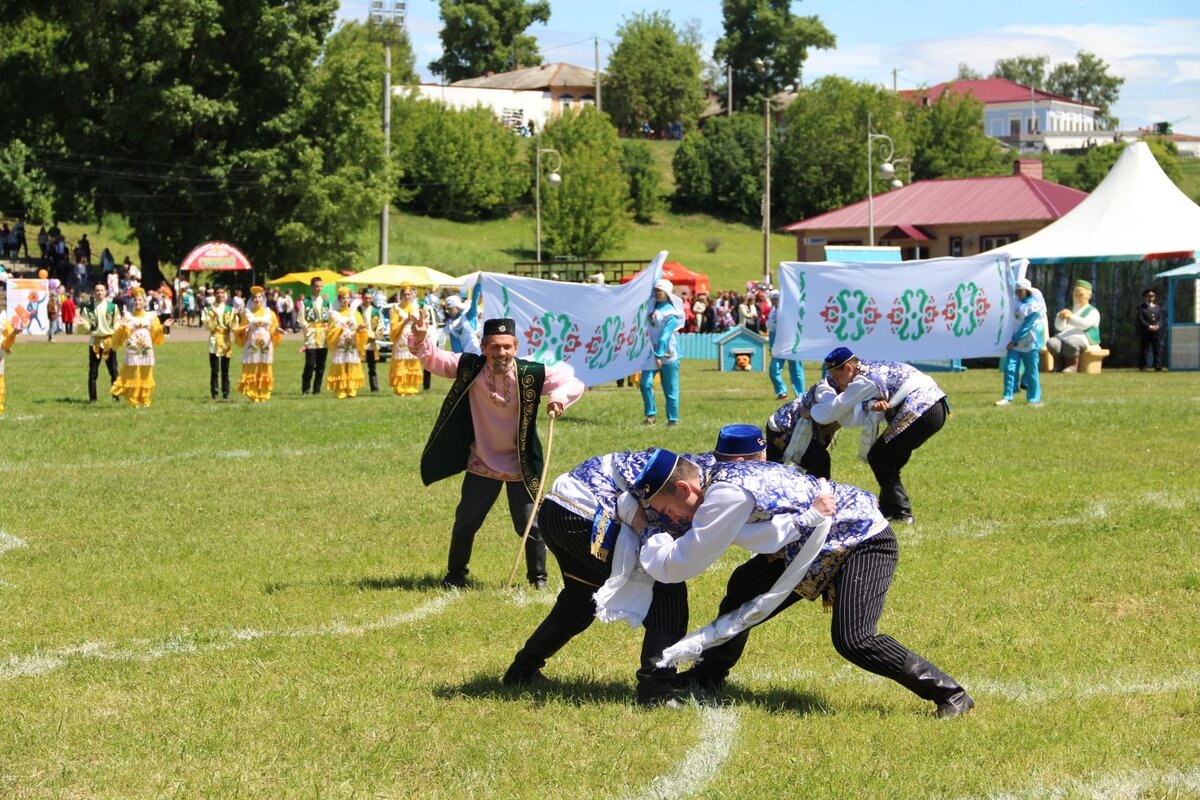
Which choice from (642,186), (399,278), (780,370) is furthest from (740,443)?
(642,186)

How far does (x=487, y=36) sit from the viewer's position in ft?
472

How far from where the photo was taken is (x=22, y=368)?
1352 inches

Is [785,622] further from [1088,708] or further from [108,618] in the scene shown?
[108,618]

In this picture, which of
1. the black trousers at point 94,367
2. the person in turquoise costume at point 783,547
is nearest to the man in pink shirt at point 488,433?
the person in turquoise costume at point 783,547

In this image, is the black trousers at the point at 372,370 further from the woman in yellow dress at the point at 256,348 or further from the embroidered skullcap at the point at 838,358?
the embroidered skullcap at the point at 838,358

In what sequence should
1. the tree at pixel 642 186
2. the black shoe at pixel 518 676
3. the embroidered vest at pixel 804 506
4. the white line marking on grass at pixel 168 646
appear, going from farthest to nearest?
the tree at pixel 642 186
the white line marking on grass at pixel 168 646
the black shoe at pixel 518 676
the embroidered vest at pixel 804 506

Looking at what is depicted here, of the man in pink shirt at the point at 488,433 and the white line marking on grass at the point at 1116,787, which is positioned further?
the man in pink shirt at the point at 488,433

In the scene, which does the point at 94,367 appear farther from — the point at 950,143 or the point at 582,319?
the point at 950,143

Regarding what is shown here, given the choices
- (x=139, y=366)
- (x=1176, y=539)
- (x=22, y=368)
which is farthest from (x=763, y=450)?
(x=22, y=368)

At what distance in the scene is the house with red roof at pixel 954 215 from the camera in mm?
66875

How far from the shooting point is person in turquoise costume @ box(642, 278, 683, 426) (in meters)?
20.6

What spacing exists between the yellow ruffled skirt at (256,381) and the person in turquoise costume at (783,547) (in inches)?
766

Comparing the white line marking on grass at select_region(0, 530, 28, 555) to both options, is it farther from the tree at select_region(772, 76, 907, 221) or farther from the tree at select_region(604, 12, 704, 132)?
the tree at select_region(604, 12, 704, 132)

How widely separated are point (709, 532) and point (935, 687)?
1.43 m
